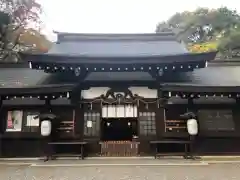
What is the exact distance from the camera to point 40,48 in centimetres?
2984

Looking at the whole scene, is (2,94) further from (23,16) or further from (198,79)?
(23,16)

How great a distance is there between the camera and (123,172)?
8.45 meters

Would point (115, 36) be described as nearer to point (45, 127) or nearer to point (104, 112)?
point (104, 112)

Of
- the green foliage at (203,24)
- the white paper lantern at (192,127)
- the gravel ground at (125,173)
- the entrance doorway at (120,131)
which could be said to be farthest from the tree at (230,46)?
the gravel ground at (125,173)

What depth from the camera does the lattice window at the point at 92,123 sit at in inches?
483

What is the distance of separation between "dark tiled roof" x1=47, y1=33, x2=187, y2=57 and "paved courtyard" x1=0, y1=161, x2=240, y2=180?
725cm

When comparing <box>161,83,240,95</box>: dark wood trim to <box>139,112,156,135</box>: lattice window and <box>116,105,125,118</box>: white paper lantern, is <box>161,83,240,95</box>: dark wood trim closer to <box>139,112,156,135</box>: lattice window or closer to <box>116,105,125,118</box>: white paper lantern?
<box>139,112,156,135</box>: lattice window

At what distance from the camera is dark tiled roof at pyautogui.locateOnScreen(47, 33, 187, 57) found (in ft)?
50.3

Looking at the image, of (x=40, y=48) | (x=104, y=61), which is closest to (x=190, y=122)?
(x=104, y=61)

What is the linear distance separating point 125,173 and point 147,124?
166 inches

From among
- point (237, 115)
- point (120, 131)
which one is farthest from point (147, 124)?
point (120, 131)

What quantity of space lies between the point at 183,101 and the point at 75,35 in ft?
26.2

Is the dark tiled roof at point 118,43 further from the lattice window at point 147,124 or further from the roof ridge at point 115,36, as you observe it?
the lattice window at point 147,124

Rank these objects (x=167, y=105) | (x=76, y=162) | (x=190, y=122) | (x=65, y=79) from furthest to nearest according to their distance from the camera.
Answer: (x=65, y=79) → (x=167, y=105) → (x=190, y=122) → (x=76, y=162)
